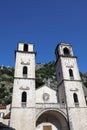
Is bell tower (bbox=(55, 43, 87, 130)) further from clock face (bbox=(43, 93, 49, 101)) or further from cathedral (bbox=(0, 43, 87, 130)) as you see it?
clock face (bbox=(43, 93, 49, 101))

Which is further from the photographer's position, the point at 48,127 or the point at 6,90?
the point at 6,90

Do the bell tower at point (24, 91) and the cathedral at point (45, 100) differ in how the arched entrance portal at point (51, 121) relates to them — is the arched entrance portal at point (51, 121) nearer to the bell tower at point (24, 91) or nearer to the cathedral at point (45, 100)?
the cathedral at point (45, 100)

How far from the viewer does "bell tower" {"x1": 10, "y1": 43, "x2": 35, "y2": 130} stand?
18.7m

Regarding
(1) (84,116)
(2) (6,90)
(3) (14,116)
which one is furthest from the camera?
(2) (6,90)

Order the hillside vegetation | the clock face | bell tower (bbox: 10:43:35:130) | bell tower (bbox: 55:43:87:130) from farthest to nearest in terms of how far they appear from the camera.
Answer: the hillside vegetation
the clock face
bell tower (bbox: 55:43:87:130)
bell tower (bbox: 10:43:35:130)

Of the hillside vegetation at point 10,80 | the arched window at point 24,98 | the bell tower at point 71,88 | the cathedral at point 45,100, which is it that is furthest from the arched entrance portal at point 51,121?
the hillside vegetation at point 10,80

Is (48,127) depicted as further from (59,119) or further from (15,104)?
(15,104)

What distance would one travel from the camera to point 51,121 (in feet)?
72.2

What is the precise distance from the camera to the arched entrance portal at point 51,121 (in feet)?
68.6

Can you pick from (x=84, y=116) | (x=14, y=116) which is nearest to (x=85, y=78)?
(x=84, y=116)

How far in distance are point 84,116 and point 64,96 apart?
417 centimetres

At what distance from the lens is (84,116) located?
20.8 m

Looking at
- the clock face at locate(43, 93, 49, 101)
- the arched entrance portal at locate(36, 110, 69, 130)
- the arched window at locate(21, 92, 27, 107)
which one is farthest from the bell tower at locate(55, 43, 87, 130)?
the arched window at locate(21, 92, 27, 107)

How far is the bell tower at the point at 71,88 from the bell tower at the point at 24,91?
5226mm
